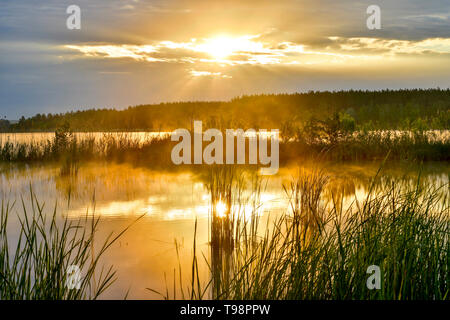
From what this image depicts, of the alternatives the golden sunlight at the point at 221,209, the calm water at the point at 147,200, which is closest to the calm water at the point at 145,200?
the calm water at the point at 147,200

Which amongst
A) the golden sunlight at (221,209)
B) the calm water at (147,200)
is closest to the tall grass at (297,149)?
the calm water at (147,200)

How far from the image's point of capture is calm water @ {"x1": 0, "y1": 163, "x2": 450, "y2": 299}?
4.78m

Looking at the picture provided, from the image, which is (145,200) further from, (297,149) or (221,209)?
(297,149)

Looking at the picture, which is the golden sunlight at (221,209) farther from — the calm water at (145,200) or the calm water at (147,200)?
the calm water at (145,200)

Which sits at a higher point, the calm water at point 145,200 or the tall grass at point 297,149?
the tall grass at point 297,149

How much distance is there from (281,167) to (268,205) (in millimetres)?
4406

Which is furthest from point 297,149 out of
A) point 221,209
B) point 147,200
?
point 221,209

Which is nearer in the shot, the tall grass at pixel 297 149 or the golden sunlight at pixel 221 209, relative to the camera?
the golden sunlight at pixel 221 209

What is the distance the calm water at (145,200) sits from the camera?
4781 millimetres

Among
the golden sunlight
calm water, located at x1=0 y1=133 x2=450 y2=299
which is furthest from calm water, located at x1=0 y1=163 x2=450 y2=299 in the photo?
the golden sunlight

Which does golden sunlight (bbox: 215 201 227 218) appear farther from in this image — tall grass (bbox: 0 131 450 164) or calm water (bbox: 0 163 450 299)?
tall grass (bbox: 0 131 450 164)

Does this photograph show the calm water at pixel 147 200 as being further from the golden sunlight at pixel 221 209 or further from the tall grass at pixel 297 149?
the tall grass at pixel 297 149
